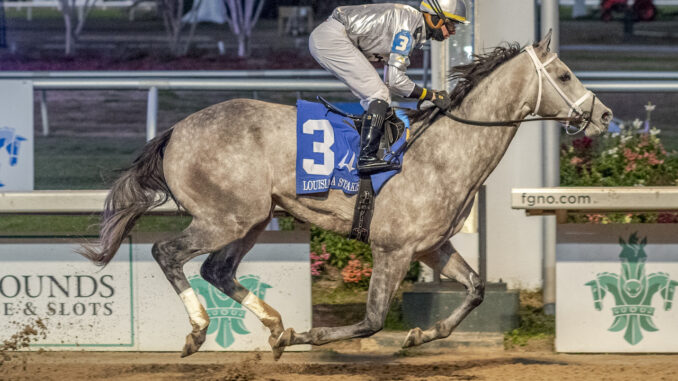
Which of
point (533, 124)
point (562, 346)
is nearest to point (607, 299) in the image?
point (562, 346)

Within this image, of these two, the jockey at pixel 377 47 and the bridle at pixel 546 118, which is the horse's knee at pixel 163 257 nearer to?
the jockey at pixel 377 47

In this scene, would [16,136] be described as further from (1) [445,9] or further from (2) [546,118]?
(2) [546,118]

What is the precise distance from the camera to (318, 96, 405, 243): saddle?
5.61 meters

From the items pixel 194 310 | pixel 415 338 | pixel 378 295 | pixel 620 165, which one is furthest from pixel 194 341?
pixel 620 165

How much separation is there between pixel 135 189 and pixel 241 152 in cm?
69

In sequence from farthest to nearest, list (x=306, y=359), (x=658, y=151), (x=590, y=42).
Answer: (x=590, y=42)
(x=658, y=151)
(x=306, y=359)

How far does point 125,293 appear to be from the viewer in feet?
21.7

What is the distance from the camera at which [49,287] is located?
21.7 feet

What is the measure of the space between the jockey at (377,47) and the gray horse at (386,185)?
0.69ft

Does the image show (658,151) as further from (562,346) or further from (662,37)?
(662,37)

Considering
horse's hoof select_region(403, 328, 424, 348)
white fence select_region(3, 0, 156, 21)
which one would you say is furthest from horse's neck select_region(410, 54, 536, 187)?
white fence select_region(3, 0, 156, 21)

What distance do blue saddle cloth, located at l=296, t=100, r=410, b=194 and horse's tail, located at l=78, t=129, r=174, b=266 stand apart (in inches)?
31.6

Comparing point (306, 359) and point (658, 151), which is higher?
point (658, 151)

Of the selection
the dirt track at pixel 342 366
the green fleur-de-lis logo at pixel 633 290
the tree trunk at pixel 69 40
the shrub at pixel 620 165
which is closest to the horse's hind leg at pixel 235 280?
the dirt track at pixel 342 366
